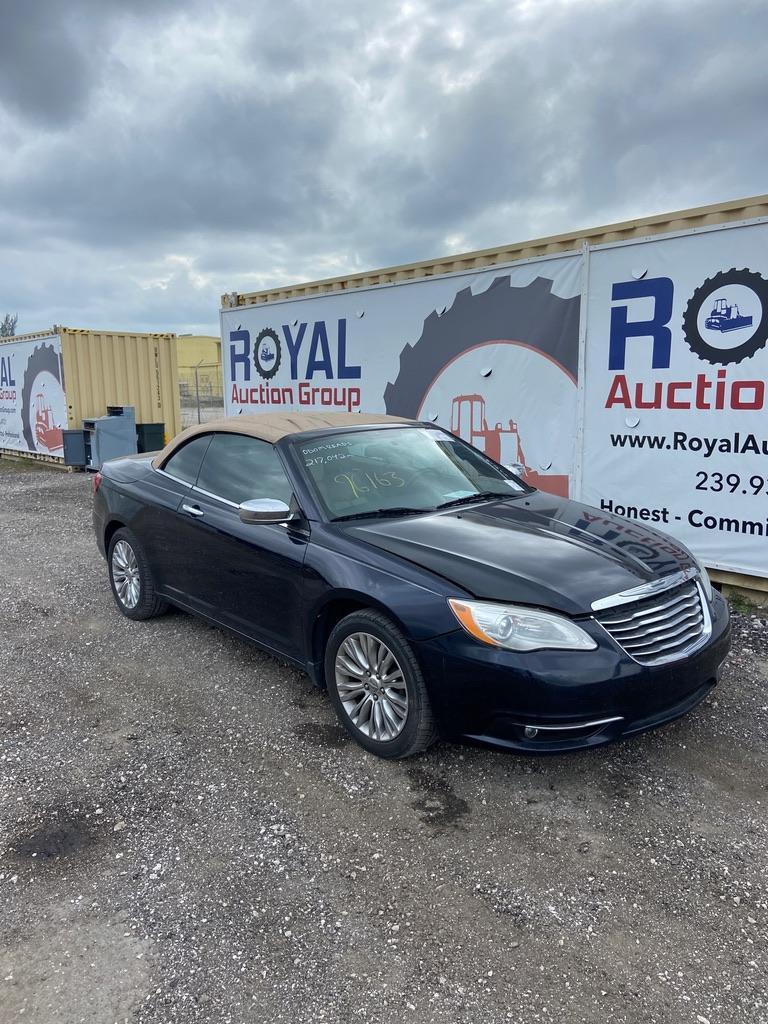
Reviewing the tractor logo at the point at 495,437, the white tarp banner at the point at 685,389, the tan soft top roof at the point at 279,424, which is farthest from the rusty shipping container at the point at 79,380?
the white tarp banner at the point at 685,389

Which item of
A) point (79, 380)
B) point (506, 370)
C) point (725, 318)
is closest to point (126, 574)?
point (506, 370)

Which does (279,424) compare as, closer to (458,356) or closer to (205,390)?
(458,356)

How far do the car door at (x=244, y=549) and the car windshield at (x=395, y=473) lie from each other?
24 cm

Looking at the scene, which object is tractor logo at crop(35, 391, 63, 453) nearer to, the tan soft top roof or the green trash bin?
the green trash bin

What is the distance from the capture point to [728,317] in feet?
18.2

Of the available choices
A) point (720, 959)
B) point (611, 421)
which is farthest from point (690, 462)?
point (720, 959)

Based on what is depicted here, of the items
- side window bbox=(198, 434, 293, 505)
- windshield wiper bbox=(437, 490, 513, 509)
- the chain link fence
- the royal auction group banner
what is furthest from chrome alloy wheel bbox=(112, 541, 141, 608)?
the chain link fence

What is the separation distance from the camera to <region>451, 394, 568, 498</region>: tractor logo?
22.7 ft

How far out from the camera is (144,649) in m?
4.95

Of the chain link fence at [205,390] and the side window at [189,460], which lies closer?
the side window at [189,460]

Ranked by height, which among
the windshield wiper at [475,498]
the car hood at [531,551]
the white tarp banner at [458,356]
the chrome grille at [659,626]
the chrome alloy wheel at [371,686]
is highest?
the white tarp banner at [458,356]

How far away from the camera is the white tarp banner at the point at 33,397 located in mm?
15211

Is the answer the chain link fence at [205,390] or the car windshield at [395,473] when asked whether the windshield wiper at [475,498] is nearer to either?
the car windshield at [395,473]

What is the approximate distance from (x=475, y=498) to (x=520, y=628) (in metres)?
1.38
